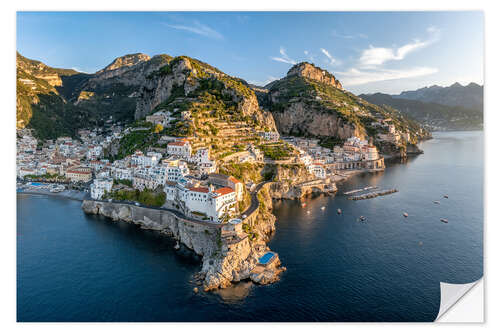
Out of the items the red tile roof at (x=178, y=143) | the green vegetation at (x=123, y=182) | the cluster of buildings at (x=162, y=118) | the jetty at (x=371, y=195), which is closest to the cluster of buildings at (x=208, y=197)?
the green vegetation at (x=123, y=182)

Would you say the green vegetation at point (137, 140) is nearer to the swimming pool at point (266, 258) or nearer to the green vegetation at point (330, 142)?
the swimming pool at point (266, 258)

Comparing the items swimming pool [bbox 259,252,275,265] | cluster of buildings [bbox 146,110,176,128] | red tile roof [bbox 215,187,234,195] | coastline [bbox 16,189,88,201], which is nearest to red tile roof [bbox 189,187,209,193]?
red tile roof [bbox 215,187,234,195]

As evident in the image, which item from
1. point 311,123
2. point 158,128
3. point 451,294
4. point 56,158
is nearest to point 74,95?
point 56,158

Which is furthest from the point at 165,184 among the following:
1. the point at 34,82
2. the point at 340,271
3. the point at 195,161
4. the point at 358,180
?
the point at 34,82

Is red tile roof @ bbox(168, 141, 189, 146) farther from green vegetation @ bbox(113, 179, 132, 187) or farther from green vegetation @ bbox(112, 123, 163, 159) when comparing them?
green vegetation @ bbox(113, 179, 132, 187)

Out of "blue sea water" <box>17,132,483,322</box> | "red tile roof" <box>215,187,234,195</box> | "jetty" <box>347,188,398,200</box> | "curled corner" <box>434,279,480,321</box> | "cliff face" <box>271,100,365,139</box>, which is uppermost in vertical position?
"cliff face" <box>271,100,365,139</box>

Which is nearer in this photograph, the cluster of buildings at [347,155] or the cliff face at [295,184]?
the cliff face at [295,184]
